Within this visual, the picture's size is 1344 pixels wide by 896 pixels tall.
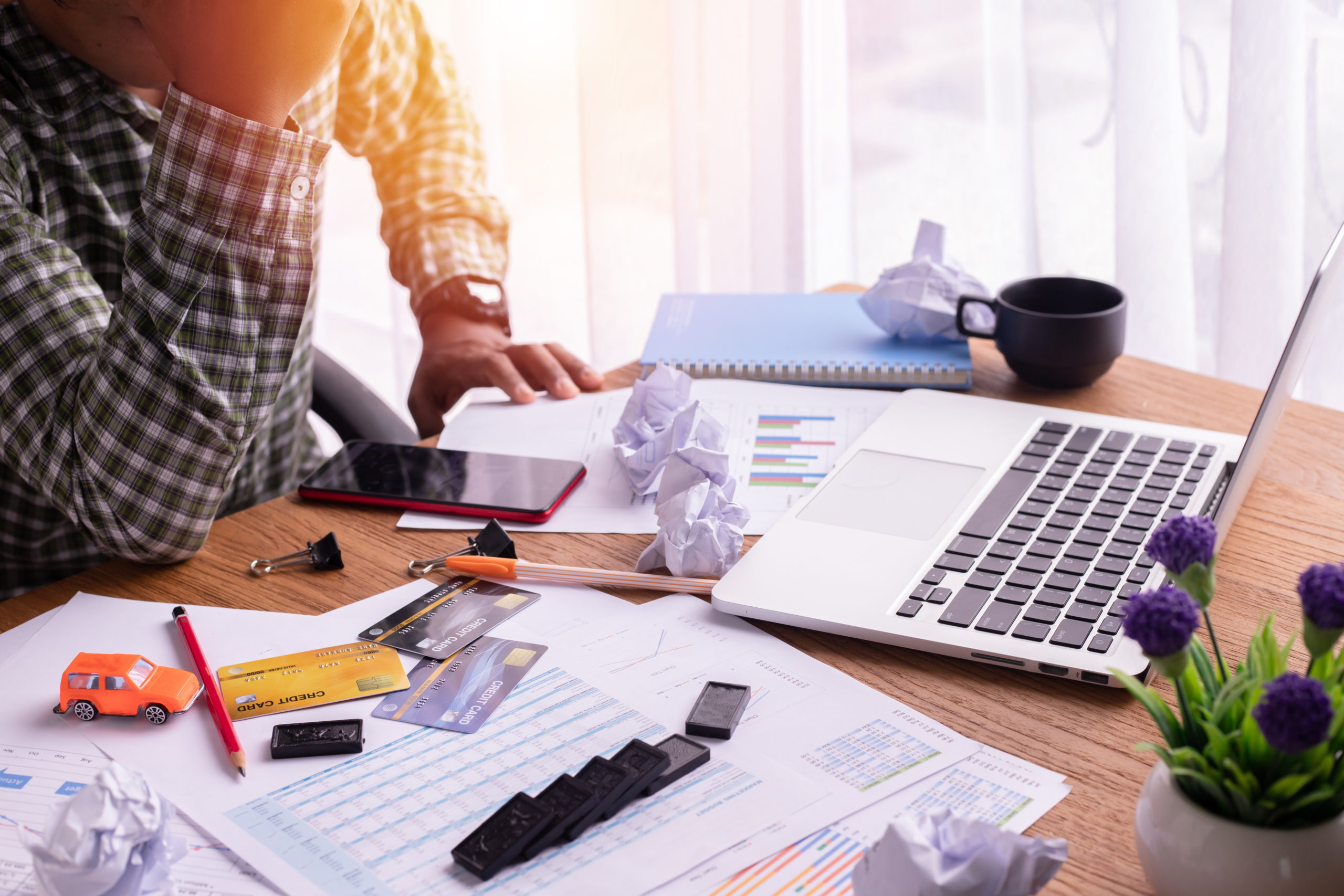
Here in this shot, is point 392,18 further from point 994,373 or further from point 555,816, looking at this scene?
point 555,816

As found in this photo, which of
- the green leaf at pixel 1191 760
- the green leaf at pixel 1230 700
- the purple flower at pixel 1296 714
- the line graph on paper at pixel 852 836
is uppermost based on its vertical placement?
the purple flower at pixel 1296 714

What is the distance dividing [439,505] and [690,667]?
27 centimetres

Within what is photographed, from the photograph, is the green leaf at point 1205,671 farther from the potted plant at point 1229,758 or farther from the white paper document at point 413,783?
the white paper document at point 413,783

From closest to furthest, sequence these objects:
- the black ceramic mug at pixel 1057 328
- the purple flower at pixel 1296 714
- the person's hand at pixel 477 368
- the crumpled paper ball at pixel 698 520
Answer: the purple flower at pixel 1296 714 < the crumpled paper ball at pixel 698 520 < the black ceramic mug at pixel 1057 328 < the person's hand at pixel 477 368

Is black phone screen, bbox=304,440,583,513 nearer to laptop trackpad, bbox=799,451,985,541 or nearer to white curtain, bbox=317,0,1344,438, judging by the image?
→ laptop trackpad, bbox=799,451,985,541

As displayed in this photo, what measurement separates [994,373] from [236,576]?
2.15 feet

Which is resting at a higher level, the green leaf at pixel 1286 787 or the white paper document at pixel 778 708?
the green leaf at pixel 1286 787

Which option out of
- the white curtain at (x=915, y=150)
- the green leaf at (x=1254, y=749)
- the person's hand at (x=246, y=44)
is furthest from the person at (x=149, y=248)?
the white curtain at (x=915, y=150)

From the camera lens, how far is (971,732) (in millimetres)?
525

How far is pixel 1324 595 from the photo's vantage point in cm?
34

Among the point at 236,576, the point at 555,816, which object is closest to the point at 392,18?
the point at 236,576

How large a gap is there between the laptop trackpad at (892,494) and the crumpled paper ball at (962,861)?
296mm

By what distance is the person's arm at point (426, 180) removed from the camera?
1144mm

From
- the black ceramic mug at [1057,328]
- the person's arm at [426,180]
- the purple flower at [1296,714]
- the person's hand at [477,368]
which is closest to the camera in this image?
the purple flower at [1296,714]
